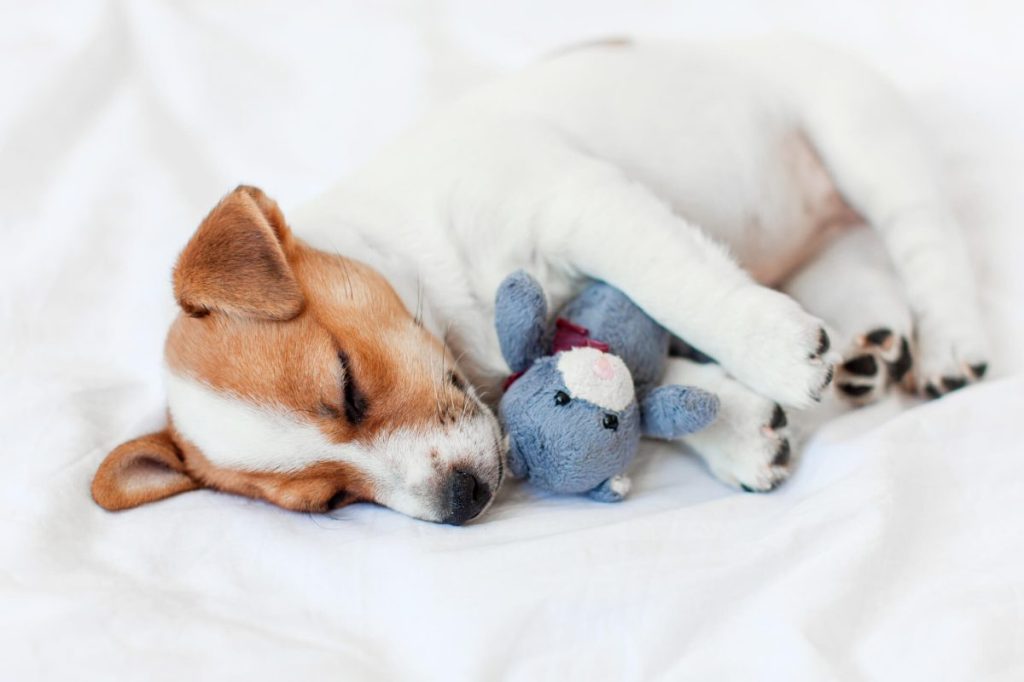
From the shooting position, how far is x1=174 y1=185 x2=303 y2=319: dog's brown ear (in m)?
1.90

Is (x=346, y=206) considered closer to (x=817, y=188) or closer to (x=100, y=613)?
(x=100, y=613)

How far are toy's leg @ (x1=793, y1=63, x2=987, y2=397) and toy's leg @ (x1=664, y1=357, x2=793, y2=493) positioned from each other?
621 millimetres

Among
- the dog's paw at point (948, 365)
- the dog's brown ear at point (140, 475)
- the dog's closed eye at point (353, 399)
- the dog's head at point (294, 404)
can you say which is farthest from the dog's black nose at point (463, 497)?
the dog's paw at point (948, 365)

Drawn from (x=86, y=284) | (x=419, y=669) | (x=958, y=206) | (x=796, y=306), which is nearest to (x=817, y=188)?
(x=958, y=206)

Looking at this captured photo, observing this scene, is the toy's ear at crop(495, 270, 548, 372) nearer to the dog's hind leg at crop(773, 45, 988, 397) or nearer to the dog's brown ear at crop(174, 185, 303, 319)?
the dog's brown ear at crop(174, 185, 303, 319)

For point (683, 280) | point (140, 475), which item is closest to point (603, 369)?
point (683, 280)

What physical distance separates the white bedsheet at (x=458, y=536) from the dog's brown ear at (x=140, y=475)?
4 centimetres

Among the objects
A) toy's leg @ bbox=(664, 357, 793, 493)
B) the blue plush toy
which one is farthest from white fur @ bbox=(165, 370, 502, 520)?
toy's leg @ bbox=(664, 357, 793, 493)

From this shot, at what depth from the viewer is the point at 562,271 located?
7.46 feet

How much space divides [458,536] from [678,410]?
522mm

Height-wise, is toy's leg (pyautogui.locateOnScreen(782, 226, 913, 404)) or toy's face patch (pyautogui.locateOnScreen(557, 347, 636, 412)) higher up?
toy's face patch (pyautogui.locateOnScreen(557, 347, 636, 412))

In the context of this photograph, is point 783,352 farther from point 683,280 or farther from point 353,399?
point 353,399

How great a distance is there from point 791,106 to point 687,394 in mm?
1324

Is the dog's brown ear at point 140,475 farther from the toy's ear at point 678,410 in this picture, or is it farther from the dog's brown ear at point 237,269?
the toy's ear at point 678,410
